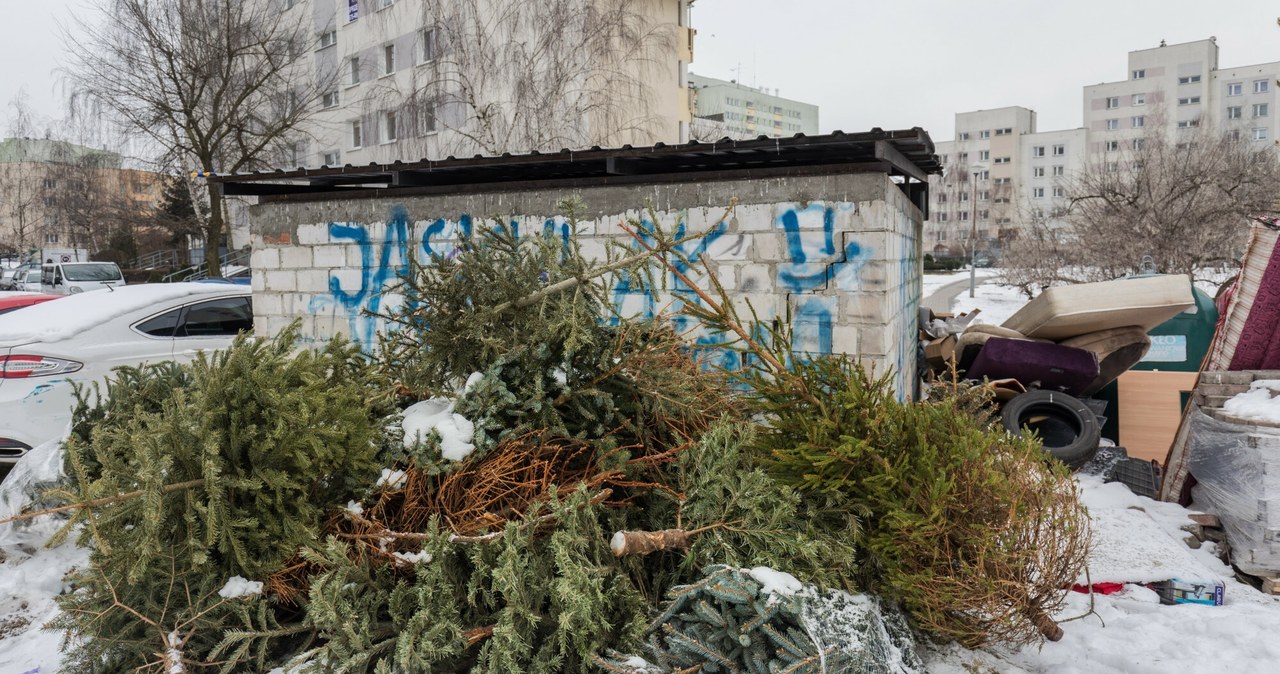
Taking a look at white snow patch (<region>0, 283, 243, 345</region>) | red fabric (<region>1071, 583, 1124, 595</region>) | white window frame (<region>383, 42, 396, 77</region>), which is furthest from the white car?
white window frame (<region>383, 42, 396, 77</region>)

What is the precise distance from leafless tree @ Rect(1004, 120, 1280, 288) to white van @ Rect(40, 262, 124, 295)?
27.3 metres

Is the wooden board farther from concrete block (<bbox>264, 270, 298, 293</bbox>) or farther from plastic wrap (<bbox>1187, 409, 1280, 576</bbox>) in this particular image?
concrete block (<bbox>264, 270, 298, 293</bbox>)

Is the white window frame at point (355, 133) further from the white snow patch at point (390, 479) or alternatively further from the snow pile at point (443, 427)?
the white snow patch at point (390, 479)

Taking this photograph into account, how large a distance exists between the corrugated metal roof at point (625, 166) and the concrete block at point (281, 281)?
2.22ft

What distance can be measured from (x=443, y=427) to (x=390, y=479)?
33 centimetres

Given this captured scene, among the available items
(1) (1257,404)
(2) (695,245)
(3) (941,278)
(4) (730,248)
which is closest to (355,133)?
(2) (695,245)

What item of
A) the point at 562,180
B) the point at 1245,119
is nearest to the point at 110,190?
the point at 562,180

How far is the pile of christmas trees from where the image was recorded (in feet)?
9.67

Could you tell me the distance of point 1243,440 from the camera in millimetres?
4840

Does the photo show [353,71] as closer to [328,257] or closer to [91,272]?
[91,272]

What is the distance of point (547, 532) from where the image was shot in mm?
3357

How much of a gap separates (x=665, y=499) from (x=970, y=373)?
485 cm

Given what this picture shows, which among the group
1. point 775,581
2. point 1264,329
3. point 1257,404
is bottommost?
point 775,581

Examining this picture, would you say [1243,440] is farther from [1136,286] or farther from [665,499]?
[665,499]
